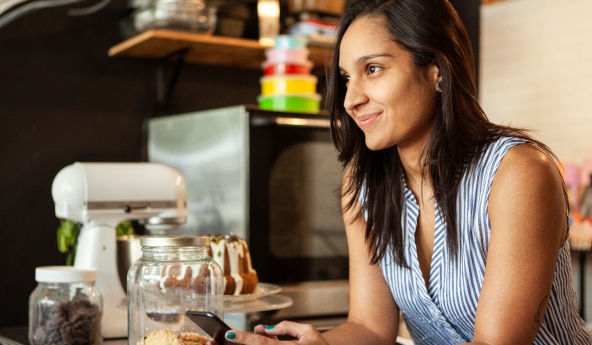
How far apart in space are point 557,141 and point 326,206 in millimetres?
2097

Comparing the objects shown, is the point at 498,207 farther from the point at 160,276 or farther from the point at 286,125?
the point at 286,125

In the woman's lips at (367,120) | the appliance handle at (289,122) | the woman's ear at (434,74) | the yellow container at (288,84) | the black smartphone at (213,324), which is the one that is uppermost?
the yellow container at (288,84)

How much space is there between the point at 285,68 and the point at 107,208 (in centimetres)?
107

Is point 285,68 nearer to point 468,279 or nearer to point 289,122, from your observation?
point 289,122

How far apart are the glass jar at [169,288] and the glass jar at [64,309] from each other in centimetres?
18

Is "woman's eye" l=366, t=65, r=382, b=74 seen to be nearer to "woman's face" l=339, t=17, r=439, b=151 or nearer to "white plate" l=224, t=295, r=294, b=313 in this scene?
"woman's face" l=339, t=17, r=439, b=151

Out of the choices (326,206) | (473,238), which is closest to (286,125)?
(326,206)

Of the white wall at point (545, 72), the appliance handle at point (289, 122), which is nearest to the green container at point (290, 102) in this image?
the appliance handle at point (289, 122)

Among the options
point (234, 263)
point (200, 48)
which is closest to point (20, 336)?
point (234, 263)

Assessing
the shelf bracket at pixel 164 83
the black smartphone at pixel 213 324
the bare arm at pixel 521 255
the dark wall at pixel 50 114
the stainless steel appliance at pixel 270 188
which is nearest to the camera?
the black smartphone at pixel 213 324

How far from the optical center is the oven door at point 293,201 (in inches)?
101

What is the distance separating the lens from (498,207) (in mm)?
1465

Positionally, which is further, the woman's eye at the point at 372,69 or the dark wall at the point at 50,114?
the dark wall at the point at 50,114

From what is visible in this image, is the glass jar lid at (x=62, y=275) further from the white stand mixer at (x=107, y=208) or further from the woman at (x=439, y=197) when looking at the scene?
Result: the woman at (x=439, y=197)
